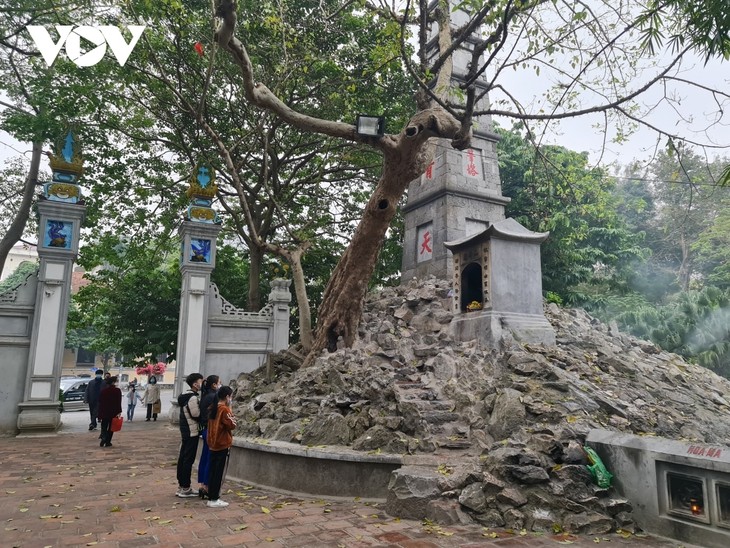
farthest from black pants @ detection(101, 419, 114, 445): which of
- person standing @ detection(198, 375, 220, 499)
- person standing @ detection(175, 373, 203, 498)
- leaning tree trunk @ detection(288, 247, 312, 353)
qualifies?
person standing @ detection(198, 375, 220, 499)

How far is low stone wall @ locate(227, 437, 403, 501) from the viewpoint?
630 cm

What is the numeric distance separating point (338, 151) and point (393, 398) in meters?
10.8

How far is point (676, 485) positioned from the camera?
4934mm

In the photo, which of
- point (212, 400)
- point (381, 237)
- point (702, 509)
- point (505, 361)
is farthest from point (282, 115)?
point (702, 509)

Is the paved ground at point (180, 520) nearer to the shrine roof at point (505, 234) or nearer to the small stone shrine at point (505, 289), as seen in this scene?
the small stone shrine at point (505, 289)

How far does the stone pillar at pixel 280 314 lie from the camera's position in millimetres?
13891

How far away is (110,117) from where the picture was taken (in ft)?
49.1

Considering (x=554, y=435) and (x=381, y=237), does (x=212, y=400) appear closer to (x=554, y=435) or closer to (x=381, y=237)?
(x=554, y=435)

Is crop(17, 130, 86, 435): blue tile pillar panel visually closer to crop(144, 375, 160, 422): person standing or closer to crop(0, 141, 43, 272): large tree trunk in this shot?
crop(0, 141, 43, 272): large tree trunk

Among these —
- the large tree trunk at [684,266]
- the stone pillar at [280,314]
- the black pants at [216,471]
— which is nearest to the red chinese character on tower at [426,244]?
the stone pillar at [280,314]

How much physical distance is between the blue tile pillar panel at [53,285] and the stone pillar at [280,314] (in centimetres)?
520

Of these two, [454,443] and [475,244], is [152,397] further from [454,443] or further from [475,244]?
[454,443]

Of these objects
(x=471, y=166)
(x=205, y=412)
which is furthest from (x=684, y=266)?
(x=205, y=412)

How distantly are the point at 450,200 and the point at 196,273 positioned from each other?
7784 mm
